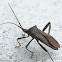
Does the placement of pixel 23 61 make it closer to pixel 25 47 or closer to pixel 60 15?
pixel 25 47

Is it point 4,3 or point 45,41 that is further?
point 4,3

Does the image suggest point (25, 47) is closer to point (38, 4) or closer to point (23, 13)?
point (23, 13)

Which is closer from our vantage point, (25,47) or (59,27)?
(25,47)

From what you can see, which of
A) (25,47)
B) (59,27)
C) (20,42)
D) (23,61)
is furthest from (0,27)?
(59,27)

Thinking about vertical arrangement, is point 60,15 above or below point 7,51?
above

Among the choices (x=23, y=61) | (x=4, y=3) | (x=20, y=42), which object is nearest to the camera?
(x=23, y=61)

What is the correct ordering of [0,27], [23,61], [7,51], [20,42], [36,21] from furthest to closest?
[36,21]
[0,27]
[20,42]
[7,51]
[23,61]

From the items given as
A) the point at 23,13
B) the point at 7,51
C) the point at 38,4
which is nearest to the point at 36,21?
the point at 23,13
